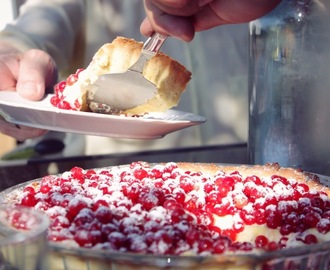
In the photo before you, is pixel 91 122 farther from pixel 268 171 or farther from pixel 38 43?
pixel 38 43

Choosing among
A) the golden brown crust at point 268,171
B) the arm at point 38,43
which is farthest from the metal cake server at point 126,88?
the arm at point 38,43

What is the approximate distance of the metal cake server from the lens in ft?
3.01

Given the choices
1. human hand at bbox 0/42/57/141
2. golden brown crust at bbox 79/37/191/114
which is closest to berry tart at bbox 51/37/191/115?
golden brown crust at bbox 79/37/191/114

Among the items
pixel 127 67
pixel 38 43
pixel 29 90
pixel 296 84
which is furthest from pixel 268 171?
pixel 38 43

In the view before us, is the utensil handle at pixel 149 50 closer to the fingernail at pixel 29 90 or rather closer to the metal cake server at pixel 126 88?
the metal cake server at pixel 126 88

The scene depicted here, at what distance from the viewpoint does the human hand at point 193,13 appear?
87 cm

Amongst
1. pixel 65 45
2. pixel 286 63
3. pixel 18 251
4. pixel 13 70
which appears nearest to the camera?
pixel 18 251

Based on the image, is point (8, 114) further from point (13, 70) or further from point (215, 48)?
point (215, 48)

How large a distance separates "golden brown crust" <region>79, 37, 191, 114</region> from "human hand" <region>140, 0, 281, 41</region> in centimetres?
6

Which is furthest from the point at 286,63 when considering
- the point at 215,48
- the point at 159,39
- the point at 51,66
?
the point at 215,48

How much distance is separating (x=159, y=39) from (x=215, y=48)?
46.4 inches

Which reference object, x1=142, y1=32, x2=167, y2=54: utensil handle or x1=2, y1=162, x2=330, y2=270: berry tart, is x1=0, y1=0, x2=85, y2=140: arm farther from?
x1=2, y1=162, x2=330, y2=270: berry tart

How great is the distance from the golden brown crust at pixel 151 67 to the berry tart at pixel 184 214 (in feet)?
0.47

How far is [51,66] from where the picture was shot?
138cm
